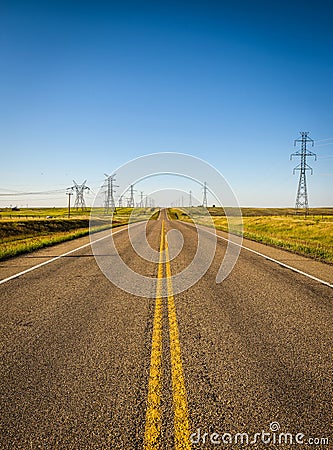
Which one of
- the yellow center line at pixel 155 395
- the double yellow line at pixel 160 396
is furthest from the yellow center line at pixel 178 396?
the yellow center line at pixel 155 395

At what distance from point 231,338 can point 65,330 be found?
233cm

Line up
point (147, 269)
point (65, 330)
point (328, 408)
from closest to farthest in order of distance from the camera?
point (328, 408) < point (65, 330) < point (147, 269)

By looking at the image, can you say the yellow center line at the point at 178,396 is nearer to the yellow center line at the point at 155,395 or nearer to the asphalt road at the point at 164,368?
the asphalt road at the point at 164,368

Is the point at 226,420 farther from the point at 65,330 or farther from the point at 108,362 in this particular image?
the point at 65,330

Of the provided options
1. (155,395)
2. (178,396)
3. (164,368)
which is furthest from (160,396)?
(164,368)

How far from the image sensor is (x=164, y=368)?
3.90 m

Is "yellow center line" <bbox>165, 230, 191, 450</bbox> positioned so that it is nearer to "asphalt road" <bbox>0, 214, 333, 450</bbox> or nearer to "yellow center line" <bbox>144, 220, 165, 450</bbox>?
"asphalt road" <bbox>0, 214, 333, 450</bbox>

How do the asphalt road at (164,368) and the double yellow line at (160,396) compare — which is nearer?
the double yellow line at (160,396)

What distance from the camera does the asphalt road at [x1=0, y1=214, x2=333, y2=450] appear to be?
2811mm

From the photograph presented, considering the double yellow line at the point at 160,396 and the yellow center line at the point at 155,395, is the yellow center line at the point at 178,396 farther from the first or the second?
the yellow center line at the point at 155,395

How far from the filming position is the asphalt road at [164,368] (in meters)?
2.81

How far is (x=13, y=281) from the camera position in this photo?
332 inches

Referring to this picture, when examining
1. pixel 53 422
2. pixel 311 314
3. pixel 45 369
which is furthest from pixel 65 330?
pixel 311 314

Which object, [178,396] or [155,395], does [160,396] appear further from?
[178,396]
